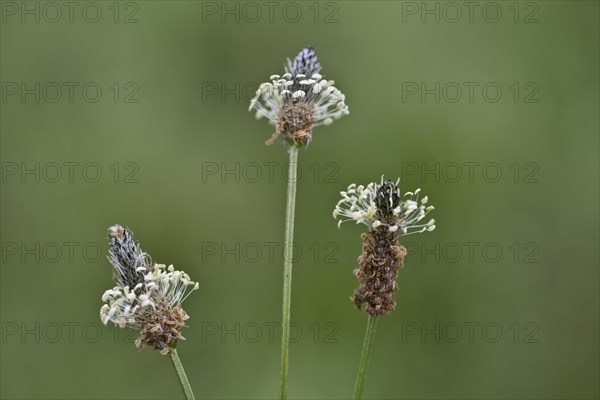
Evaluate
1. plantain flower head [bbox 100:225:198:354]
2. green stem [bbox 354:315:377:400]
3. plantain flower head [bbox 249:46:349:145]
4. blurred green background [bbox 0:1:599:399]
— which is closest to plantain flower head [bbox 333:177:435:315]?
green stem [bbox 354:315:377:400]

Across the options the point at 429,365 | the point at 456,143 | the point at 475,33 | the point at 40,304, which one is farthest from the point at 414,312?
the point at 40,304

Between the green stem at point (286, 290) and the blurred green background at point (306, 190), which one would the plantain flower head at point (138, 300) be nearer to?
the green stem at point (286, 290)

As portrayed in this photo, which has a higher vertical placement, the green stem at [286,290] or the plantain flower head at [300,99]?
the plantain flower head at [300,99]

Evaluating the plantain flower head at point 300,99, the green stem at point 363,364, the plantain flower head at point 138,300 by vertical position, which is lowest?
the green stem at point 363,364

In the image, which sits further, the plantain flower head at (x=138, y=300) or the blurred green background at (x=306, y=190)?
the blurred green background at (x=306, y=190)

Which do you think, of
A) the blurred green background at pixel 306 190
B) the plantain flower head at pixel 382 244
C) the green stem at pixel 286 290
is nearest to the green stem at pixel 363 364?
the plantain flower head at pixel 382 244

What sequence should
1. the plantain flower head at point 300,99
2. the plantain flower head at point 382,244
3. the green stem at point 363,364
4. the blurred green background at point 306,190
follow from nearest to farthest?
the green stem at point 363,364, the plantain flower head at point 382,244, the plantain flower head at point 300,99, the blurred green background at point 306,190
